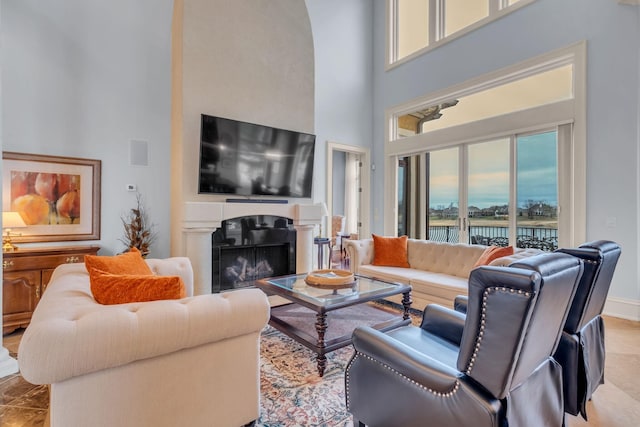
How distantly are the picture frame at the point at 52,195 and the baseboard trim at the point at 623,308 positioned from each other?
19.8 ft

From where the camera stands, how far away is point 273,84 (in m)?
4.78

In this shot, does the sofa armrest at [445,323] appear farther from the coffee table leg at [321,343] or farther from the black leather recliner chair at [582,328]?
the coffee table leg at [321,343]

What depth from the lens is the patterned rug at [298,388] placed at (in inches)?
71.4

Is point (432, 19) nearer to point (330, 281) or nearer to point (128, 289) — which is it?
point (330, 281)

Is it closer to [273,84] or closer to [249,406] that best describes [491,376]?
[249,406]

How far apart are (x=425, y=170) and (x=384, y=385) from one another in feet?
16.5

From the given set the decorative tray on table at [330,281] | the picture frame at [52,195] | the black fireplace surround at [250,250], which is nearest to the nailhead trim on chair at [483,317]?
the decorative tray on table at [330,281]

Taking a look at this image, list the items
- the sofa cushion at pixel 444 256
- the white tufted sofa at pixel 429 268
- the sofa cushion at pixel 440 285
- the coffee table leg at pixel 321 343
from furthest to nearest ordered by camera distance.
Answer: the sofa cushion at pixel 444 256 < the white tufted sofa at pixel 429 268 < the sofa cushion at pixel 440 285 < the coffee table leg at pixel 321 343

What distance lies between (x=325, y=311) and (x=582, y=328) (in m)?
1.53

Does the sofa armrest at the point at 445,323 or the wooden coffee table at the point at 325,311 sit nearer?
the sofa armrest at the point at 445,323

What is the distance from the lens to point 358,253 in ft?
13.8

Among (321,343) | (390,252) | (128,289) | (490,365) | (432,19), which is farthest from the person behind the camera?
(432,19)

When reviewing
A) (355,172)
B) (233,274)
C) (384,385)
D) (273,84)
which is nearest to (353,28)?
(273,84)

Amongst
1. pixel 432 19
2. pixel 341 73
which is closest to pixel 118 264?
pixel 341 73
